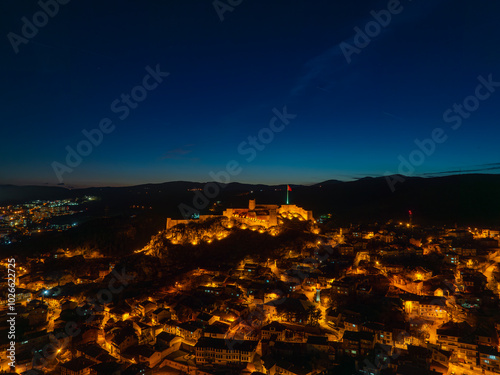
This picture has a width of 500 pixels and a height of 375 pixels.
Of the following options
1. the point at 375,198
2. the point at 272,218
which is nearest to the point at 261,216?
the point at 272,218

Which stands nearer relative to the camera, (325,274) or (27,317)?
(27,317)

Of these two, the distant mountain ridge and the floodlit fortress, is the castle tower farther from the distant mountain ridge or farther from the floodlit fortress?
the distant mountain ridge

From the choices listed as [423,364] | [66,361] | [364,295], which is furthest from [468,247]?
[66,361]

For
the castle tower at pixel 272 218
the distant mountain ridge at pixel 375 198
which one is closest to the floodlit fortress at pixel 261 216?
the castle tower at pixel 272 218

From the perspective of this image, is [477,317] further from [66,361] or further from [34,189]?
[34,189]

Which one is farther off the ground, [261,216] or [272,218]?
[261,216]

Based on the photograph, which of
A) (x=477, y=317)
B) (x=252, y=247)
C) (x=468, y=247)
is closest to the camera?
(x=477, y=317)

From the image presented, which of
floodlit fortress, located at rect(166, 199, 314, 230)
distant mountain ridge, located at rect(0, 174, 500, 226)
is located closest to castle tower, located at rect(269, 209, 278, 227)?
floodlit fortress, located at rect(166, 199, 314, 230)

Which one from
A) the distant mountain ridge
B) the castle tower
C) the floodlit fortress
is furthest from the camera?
the distant mountain ridge

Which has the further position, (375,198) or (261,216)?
(375,198)

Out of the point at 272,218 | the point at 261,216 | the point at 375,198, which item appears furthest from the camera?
the point at 375,198

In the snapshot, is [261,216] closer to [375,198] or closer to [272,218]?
[272,218]
